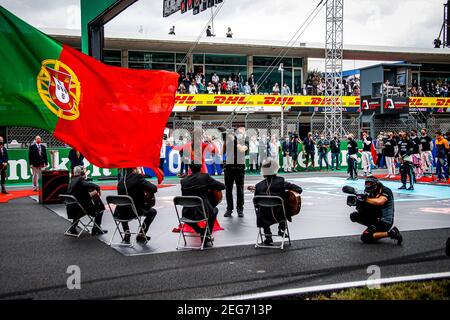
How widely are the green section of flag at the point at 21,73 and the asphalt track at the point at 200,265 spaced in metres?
2.06

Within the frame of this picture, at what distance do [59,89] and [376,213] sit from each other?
562cm

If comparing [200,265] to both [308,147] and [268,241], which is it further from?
[308,147]

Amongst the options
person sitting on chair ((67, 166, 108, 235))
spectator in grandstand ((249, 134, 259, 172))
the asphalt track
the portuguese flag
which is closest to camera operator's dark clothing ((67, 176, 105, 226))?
person sitting on chair ((67, 166, 108, 235))

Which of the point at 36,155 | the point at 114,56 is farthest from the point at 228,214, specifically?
the point at 114,56

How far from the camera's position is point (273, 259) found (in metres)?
7.67

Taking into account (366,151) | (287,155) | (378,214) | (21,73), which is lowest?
(378,214)

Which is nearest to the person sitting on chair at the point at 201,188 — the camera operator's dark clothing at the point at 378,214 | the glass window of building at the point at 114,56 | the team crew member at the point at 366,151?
the camera operator's dark clothing at the point at 378,214

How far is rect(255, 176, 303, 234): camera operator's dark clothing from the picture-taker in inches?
337

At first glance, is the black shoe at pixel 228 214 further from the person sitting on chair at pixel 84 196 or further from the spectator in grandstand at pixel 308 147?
the spectator in grandstand at pixel 308 147

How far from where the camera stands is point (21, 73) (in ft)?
20.5

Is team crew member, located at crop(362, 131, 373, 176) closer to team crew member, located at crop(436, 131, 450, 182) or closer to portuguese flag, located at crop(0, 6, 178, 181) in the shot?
team crew member, located at crop(436, 131, 450, 182)

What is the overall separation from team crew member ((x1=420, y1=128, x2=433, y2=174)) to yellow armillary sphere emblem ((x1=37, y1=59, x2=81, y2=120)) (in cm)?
1802

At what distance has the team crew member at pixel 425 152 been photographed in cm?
2156
